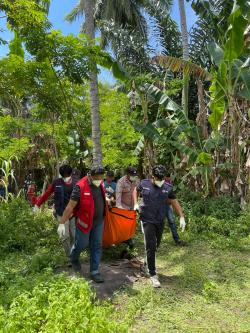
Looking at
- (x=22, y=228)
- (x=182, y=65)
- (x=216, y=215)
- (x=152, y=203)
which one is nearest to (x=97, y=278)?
(x=152, y=203)

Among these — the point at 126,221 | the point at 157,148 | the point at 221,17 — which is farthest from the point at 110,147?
the point at 126,221

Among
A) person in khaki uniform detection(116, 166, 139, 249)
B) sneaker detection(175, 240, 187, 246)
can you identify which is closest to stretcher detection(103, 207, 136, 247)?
person in khaki uniform detection(116, 166, 139, 249)

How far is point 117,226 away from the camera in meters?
6.57

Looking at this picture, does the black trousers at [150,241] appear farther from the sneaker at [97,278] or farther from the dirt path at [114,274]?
the sneaker at [97,278]

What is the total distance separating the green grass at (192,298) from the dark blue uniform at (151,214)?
1.63 ft

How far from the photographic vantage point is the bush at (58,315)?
3.03 meters

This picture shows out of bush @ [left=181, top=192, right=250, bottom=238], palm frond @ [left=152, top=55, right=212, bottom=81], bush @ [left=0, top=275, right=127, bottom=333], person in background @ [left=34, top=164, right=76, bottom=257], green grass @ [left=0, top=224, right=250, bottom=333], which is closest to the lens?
bush @ [left=0, top=275, right=127, bottom=333]

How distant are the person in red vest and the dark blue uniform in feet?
2.07

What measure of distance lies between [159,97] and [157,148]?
397 cm

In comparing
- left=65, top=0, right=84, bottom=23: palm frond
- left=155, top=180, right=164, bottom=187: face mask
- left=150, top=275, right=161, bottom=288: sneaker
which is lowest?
left=150, top=275, right=161, bottom=288: sneaker

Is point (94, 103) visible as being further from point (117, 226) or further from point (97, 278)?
point (97, 278)

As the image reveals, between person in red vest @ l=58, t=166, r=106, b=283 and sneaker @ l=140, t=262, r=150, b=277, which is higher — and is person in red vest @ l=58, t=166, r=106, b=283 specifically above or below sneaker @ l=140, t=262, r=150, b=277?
above

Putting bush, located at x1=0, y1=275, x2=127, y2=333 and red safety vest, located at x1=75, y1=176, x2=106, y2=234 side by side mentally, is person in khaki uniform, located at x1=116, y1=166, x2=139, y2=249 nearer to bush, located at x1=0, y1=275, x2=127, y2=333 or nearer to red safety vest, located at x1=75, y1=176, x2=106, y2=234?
red safety vest, located at x1=75, y1=176, x2=106, y2=234

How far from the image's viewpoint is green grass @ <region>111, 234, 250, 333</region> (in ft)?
14.6
